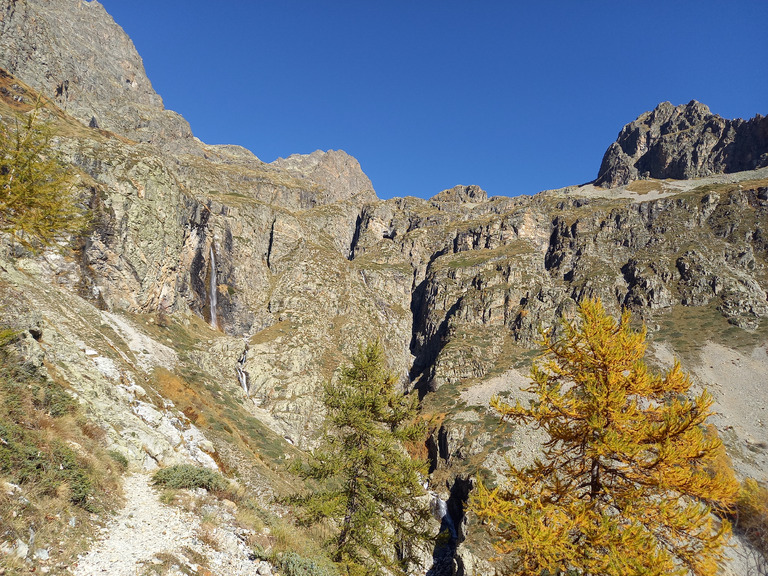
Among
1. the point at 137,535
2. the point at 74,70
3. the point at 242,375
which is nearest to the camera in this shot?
the point at 137,535

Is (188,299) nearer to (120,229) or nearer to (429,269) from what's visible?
(120,229)

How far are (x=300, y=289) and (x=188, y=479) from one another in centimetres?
9834

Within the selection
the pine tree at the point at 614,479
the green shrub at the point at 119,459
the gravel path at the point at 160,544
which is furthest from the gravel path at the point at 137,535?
the pine tree at the point at 614,479

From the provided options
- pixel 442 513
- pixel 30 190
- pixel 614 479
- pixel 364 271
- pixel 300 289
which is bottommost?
pixel 442 513

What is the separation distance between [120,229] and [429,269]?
12690cm

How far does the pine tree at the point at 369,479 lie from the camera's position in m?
13.6

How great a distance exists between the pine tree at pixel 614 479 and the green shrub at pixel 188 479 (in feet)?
37.1

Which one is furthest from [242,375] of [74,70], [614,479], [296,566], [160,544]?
[74,70]

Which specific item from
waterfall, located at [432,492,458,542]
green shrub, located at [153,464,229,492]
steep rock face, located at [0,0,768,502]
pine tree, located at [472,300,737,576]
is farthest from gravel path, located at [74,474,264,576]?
waterfall, located at [432,492,458,542]

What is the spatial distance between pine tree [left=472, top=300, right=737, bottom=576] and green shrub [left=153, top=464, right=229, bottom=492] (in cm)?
1129

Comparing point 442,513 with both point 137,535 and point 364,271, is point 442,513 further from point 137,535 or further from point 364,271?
point 364,271

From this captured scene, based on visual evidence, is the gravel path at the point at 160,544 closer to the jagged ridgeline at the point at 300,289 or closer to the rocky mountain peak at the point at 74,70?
the jagged ridgeline at the point at 300,289

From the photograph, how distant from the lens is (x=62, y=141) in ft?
214

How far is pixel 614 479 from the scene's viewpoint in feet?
32.4
